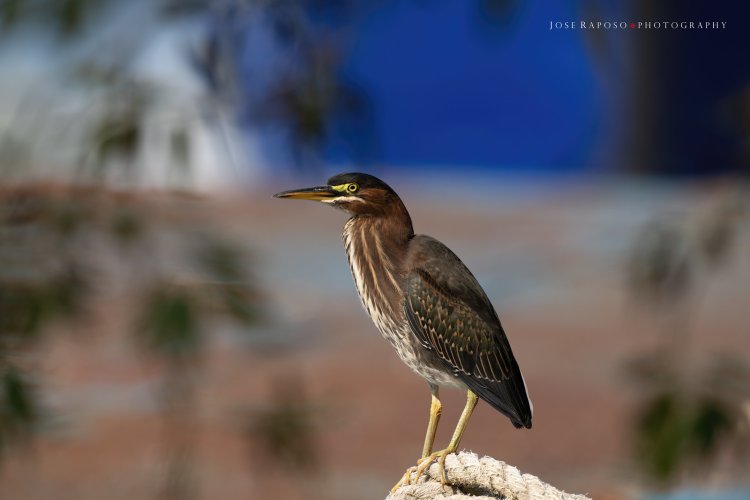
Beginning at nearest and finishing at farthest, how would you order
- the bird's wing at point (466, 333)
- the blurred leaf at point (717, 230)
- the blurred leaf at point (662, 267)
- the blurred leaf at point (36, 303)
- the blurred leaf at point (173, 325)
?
the bird's wing at point (466, 333) → the blurred leaf at point (173, 325) → the blurred leaf at point (36, 303) → the blurred leaf at point (717, 230) → the blurred leaf at point (662, 267)

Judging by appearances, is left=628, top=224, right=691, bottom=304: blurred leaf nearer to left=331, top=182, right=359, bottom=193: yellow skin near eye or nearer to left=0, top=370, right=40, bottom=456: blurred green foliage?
left=0, top=370, right=40, bottom=456: blurred green foliage

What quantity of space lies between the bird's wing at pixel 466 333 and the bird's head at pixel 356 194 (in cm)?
10

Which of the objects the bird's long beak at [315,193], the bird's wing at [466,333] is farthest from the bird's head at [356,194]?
the bird's wing at [466,333]

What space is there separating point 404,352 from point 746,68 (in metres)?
12.7

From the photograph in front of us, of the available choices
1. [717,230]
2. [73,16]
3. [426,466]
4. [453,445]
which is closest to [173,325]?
[73,16]

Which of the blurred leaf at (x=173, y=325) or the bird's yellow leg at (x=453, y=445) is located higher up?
the bird's yellow leg at (x=453, y=445)

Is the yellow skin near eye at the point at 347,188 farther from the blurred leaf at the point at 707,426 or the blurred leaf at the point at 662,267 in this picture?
the blurred leaf at the point at 662,267

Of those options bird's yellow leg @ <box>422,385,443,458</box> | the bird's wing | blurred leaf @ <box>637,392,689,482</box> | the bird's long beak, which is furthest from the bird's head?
blurred leaf @ <box>637,392,689,482</box>

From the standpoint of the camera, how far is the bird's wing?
5.91ft

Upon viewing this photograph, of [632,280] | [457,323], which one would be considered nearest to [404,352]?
[457,323]

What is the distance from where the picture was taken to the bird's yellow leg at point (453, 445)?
1760mm

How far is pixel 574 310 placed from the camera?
10695mm

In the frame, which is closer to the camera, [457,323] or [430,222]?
[457,323]

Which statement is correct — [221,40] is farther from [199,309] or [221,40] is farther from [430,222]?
[430,222]
